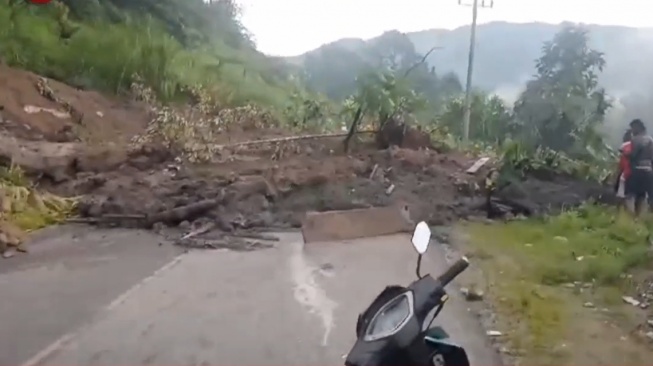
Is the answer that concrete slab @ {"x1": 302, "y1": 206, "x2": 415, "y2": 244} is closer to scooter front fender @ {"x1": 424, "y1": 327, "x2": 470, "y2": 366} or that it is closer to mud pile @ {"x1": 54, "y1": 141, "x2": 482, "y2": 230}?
mud pile @ {"x1": 54, "y1": 141, "x2": 482, "y2": 230}

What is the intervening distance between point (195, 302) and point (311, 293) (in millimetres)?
793

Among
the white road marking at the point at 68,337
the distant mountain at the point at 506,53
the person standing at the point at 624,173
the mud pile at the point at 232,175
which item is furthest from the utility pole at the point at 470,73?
the white road marking at the point at 68,337

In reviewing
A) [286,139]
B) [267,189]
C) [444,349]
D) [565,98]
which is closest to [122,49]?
[286,139]

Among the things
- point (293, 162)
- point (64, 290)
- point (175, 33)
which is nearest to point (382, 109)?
point (293, 162)

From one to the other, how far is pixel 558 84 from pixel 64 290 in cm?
1225

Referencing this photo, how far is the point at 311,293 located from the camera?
16.9 feet

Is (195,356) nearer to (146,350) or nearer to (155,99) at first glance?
(146,350)

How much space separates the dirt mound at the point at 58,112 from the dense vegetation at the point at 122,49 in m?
0.94

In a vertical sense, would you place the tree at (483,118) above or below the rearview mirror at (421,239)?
below

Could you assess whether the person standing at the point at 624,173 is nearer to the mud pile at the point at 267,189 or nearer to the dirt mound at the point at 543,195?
the dirt mound at the point at 543,195

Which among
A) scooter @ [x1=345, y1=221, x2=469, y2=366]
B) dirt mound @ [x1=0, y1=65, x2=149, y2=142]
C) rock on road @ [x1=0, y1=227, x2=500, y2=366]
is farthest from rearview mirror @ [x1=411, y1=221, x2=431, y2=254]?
dirt mound @ [x1=0, y1=65, x2=149, y2=142]

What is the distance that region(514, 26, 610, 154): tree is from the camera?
46.6 feet

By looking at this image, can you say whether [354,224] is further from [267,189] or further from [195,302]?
[195,302]

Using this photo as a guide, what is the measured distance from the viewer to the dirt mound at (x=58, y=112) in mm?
10555
